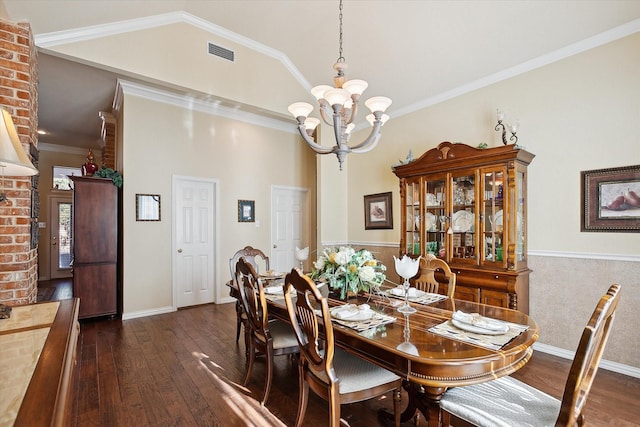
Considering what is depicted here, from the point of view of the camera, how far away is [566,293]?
307 centimetres

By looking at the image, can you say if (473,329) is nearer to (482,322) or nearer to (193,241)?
(482,322)

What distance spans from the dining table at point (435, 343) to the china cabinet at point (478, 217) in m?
1.24

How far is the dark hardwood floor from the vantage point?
2.12 m

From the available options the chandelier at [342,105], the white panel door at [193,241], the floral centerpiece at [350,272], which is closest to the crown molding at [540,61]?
the chandelier at [342,105]

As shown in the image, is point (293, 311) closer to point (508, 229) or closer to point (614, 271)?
point (508, 229)

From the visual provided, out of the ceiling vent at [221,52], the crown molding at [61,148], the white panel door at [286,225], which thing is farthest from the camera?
the crown molding at [61,148]

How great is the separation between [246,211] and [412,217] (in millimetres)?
2759

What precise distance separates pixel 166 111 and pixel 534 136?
15.5 feet

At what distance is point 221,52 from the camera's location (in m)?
4.19

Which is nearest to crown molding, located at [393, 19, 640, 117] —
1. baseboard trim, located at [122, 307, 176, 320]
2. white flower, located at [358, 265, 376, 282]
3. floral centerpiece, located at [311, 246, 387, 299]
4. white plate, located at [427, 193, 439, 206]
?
white plate, located at [427, 193, 439, 206]

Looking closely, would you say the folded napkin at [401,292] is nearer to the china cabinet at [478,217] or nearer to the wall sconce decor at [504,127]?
the china cabinet at [478,217]

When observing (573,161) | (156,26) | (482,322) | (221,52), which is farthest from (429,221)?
(156,26)

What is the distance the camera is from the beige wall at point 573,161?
2.74 m

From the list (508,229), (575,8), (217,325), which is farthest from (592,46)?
(217,325)
